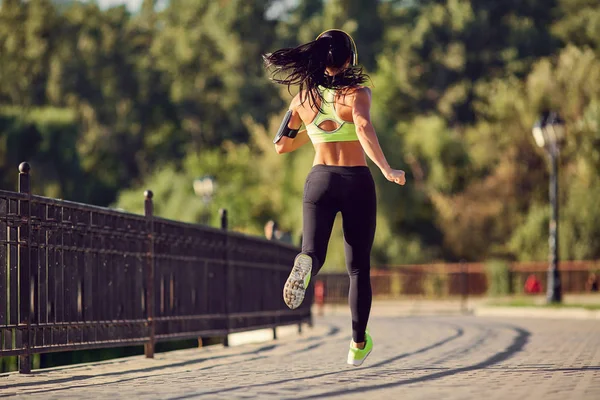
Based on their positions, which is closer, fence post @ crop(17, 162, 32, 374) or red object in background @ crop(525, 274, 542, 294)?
fence post @ crop(17, 162, 32, 374)

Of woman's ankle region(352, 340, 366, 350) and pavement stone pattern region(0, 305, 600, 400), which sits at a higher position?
woman's ankle region(352, 340, 366, 350)

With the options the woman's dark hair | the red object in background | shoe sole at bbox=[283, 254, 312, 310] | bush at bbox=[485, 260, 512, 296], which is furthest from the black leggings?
bush at bbox=[485, 260, 512, 296]

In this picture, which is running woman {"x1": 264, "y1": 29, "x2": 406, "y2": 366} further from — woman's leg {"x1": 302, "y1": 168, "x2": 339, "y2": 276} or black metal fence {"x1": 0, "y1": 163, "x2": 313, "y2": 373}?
black metal fence {"x1": 0, "y1": 163, "x2": 313, "y2": 373}

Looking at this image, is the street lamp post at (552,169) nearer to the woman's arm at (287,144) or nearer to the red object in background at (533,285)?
the red object in background at (533,285)

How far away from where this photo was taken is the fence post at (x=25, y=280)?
10.2 meters

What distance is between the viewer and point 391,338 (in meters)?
16.1

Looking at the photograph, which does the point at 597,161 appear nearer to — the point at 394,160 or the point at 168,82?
the point at 394,160

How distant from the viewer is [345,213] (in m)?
9.32

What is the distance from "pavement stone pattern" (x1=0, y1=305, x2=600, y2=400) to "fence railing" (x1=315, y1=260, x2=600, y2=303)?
99.4ft

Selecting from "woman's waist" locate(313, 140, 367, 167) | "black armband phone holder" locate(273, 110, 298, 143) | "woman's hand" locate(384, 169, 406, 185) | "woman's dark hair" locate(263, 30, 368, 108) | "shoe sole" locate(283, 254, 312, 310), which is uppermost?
"woman's dark hair" locate(263, 30, 368, 108)

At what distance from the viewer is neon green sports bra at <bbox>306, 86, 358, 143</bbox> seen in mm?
9344

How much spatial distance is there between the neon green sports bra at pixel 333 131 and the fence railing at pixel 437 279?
114 feet

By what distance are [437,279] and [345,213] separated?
37.9m

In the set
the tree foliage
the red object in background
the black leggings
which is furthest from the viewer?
the tree foliage
